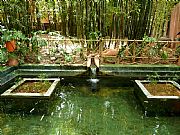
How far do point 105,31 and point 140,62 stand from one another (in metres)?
1.22

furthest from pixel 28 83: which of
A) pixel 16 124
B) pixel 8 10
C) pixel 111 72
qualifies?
pixel 8 10

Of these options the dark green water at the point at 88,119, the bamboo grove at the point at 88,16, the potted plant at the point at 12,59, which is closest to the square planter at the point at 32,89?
the dark green water at the point at 88,119

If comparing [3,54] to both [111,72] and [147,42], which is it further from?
[147,42]

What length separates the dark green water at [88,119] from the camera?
9.05 feet

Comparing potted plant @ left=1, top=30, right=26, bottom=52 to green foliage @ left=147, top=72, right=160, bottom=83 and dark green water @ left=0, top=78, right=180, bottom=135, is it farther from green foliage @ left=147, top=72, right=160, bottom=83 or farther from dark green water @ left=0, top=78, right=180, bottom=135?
green foliage @ left=147, top=72, right=160, bottom=83

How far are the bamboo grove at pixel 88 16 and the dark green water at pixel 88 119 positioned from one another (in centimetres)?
185

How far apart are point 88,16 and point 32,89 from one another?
2473 mm

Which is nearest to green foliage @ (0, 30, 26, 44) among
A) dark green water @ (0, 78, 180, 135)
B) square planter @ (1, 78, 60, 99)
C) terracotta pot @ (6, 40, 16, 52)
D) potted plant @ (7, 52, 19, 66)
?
terracotta pot @ (6, 40, 16, 52)

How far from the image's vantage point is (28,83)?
12.6ft

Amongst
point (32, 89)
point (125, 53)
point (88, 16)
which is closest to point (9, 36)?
point (32, 89)

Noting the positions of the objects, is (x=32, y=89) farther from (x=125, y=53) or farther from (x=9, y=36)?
(x=125, y=53)

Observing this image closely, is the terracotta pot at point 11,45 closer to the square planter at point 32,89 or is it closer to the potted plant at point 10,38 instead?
the potted plant at point 10,38

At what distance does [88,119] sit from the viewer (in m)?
3.08

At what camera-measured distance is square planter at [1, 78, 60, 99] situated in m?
3.18
